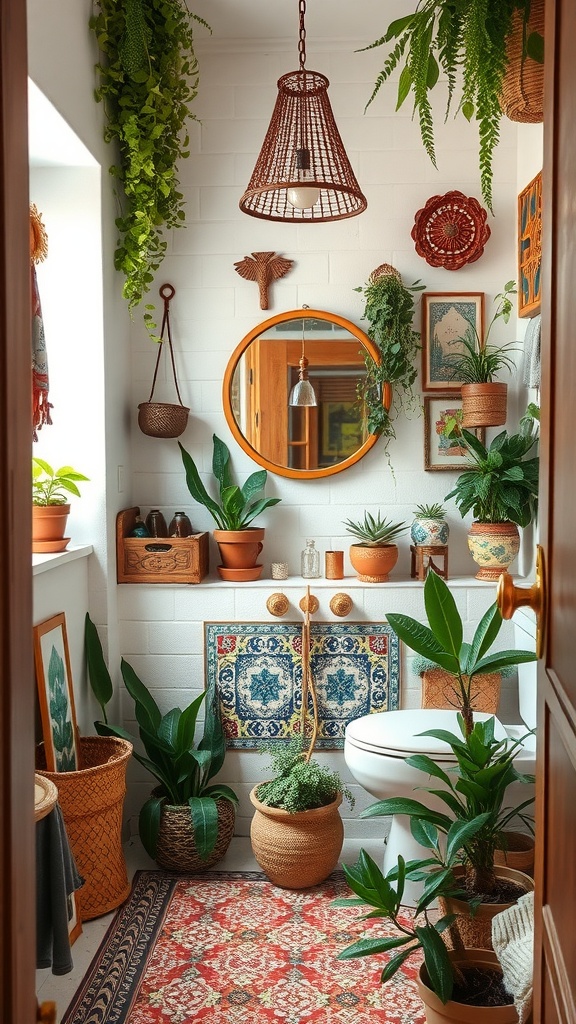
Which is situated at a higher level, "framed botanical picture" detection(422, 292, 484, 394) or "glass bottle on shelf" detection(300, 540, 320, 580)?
"framed botanical picture" detection(422, 292, 484, 394)

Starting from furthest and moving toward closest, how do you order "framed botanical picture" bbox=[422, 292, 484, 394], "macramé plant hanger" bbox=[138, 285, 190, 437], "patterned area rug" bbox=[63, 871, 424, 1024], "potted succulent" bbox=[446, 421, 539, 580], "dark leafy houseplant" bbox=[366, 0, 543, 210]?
"framed botanical picture" bbox=[422, 292, 484, 394], "macramé plant hanger" bbox=[138, 285, 190, 437], "potted succulent" bbox=[446, 421, 539, 580], "patterned area rug" bbox=[63, 871, 424, 1024], "dark leafy houseplant" bbox=[366, 0, 543, 210]

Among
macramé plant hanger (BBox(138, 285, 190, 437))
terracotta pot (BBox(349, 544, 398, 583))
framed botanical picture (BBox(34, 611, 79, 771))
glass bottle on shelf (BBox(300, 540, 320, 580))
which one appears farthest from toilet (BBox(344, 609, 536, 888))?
macramé plant hanger (BBox(138, 285, 190, 437))

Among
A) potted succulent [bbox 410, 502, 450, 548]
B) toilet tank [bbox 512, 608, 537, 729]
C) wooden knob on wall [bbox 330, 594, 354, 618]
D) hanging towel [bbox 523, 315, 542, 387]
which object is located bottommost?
toilet tank [bbox 512, 608, 537, 729]

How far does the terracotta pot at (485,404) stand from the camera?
3.33 meters

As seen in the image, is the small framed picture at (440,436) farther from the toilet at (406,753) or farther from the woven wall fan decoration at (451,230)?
the toilet at (406,753)

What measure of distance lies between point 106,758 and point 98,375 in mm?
1245

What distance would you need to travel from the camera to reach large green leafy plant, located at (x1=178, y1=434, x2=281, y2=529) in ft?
11.1

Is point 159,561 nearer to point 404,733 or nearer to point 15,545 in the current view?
point 404,733

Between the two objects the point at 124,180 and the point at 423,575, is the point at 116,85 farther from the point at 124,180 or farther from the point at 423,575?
the point at 423,575

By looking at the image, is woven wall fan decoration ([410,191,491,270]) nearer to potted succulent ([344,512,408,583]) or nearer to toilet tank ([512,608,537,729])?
potted succulent ([344,512,408,583])

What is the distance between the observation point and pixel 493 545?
3.27 metres

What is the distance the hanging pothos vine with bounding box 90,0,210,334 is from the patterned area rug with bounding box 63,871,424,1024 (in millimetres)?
1923

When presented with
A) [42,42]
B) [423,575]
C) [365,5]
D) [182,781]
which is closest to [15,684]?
[42,42]

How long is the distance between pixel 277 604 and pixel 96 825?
96cm
